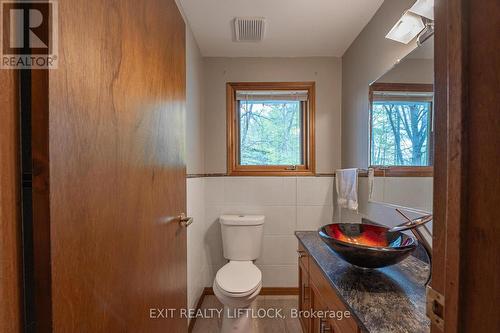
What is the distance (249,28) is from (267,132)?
972 millimetres

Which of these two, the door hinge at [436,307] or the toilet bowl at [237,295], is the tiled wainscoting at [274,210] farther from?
the door hinge at [436,307]

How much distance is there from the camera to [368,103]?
1.88 m

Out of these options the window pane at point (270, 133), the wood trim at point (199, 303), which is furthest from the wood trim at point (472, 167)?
the window pane at point (270, 133)

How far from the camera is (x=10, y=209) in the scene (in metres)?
0.44

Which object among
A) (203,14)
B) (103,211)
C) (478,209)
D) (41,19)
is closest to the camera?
(478,209)

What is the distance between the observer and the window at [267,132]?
2551 mm

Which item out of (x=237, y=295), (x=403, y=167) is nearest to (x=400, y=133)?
(x=403, y=167)

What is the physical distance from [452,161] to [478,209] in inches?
2.9

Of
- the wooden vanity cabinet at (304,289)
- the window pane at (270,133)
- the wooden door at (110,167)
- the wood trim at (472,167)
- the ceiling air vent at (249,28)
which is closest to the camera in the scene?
the wood trim at (472,167)

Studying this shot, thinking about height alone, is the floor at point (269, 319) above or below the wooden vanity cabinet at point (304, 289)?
below

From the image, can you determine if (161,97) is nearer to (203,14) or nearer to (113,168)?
(113,168)

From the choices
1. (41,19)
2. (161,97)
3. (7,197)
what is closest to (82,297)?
(7,197)

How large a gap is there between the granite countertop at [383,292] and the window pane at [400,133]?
21.5 inches

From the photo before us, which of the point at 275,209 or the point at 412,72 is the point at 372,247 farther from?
the point at 275,209
